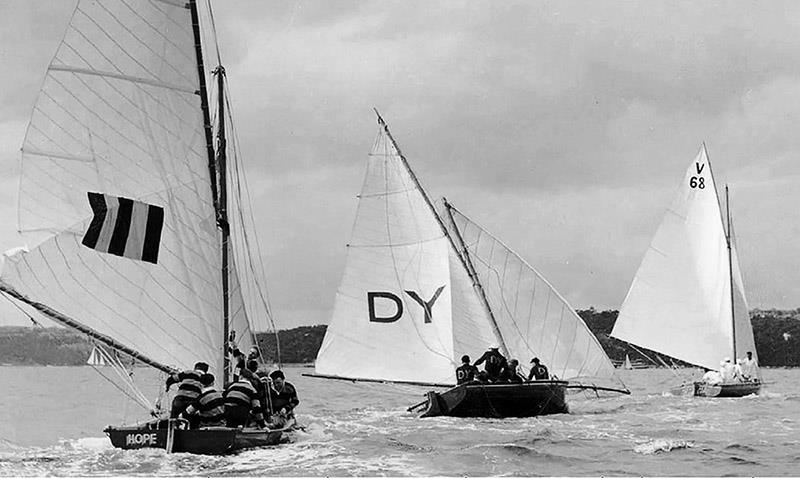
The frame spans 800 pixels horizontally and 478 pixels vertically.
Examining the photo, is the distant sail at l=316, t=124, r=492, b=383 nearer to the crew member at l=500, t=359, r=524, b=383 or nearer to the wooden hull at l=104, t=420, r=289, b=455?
the crew member at l=500, t=359, r=524, b=383

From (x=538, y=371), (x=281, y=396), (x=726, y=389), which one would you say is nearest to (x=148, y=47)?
(x=281, y=396)

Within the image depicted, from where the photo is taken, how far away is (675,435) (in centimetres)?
3111

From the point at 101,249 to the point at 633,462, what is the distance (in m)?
12.4

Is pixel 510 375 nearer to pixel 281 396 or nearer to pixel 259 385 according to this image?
pixel 281 396

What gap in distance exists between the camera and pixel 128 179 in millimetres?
25453

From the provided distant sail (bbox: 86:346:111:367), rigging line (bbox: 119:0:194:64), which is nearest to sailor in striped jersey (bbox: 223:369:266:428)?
distant sail (bbox: 86:346:111:367)

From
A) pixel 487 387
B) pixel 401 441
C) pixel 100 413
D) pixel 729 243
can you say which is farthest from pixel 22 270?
pixel 729 243

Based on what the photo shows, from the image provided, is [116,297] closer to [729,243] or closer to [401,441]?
[401,441]

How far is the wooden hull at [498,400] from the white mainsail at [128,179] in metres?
11.0

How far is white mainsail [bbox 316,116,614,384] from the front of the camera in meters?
40.0

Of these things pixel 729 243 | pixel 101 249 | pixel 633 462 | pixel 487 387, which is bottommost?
pixel 633 462

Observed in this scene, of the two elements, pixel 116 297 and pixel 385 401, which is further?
pixel 385 401

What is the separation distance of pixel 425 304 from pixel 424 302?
8cm

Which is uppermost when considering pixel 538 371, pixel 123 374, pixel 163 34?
pixel 163 34
